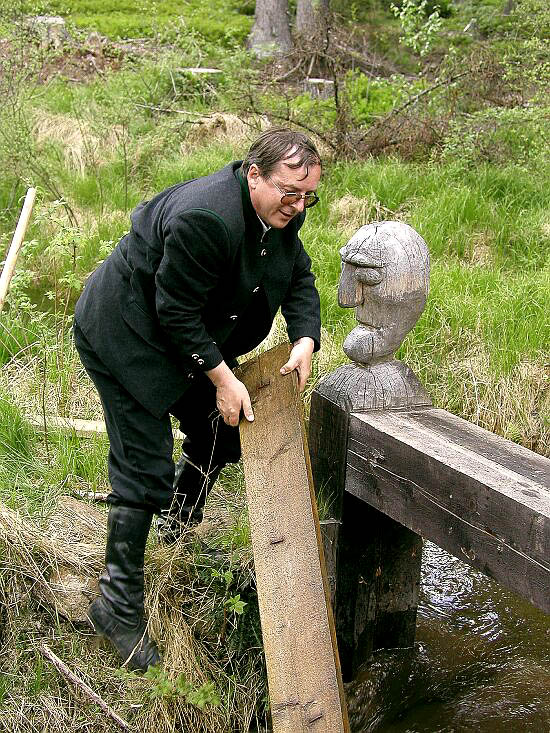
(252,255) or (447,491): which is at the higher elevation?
(252,255)

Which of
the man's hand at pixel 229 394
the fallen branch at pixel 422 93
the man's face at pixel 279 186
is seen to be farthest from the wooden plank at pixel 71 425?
the fallen branch at pixel 422 93

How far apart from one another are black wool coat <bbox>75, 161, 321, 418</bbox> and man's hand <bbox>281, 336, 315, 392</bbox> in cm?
6

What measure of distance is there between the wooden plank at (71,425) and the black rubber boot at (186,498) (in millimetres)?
743

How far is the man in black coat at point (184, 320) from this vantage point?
2.46m

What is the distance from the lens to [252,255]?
264 centimetres

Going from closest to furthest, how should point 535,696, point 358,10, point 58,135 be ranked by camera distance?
point 535,696
point 58,135
point 358,10

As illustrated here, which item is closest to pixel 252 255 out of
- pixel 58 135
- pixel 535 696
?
pixel 535 696

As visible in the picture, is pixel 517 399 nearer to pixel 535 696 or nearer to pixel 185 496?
pixel 535 696

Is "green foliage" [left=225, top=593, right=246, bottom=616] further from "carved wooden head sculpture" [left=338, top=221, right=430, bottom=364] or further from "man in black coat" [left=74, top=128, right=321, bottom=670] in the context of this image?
"carved wooden head sculpture" [left=338, top=221, right=430, bottom=364]

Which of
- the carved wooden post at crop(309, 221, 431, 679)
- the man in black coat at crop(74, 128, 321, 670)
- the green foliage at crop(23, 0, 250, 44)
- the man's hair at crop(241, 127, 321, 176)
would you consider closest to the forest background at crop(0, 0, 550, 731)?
the man in black coat at crop(74, 128, 321, 670)

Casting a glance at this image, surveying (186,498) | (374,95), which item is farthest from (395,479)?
(374,95)

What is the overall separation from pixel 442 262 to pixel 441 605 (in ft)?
7.78

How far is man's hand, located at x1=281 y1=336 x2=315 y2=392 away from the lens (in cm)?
277

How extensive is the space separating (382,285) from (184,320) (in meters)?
0.59
